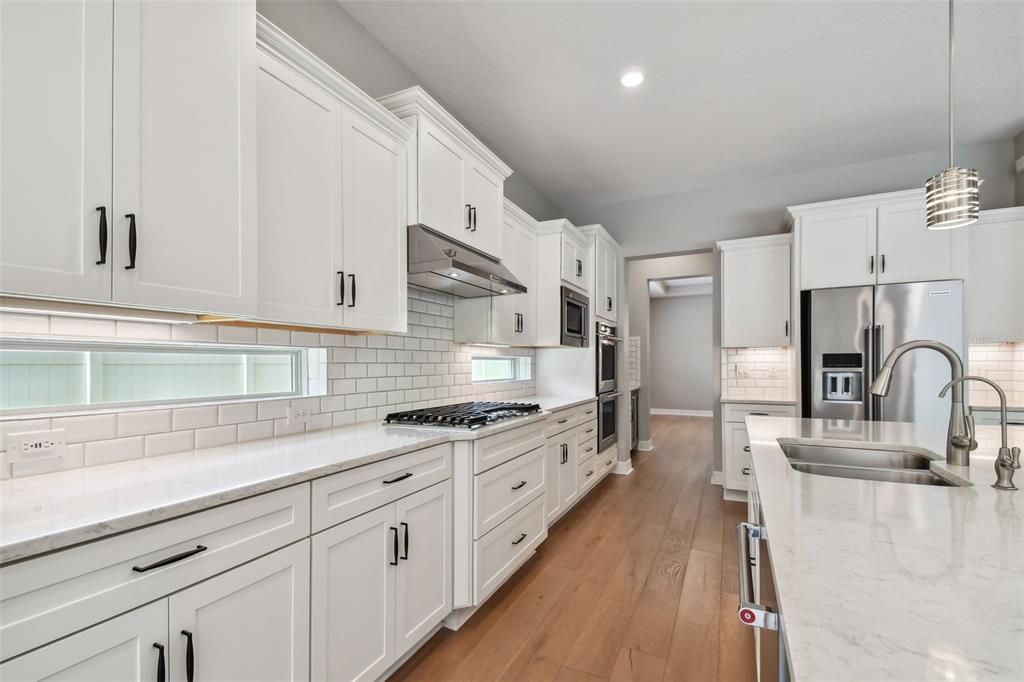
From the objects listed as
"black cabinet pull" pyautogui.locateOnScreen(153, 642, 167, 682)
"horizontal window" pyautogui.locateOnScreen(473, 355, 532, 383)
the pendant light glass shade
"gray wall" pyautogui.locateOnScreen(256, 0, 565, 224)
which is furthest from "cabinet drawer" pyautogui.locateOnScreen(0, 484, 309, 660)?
the pendant light glass shade

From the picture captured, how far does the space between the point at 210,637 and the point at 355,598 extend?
0.50 m

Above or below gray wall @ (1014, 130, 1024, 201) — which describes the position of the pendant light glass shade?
below

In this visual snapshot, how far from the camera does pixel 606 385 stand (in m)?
4.51

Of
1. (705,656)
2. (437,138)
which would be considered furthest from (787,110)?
(705,656)

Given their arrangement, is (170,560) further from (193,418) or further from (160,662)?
(193,418)

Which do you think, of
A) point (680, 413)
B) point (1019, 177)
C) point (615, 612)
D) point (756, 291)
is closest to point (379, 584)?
point (615, 612)

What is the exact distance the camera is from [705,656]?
1944 mm

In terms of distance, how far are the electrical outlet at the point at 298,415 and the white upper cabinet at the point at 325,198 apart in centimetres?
46

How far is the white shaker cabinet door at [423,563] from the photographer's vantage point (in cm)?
176

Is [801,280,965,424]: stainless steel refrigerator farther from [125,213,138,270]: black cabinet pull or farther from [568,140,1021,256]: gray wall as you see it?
[125,213,138,270]: black cabinet pull

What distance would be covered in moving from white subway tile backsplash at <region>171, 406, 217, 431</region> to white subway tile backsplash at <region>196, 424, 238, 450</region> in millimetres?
25

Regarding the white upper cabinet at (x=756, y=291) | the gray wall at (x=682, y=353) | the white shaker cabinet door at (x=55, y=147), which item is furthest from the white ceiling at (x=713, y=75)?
the gray wall at (x=682, y=353)

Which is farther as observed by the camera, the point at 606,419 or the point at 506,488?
the point at 606,419

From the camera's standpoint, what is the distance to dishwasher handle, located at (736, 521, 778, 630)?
692 mm
